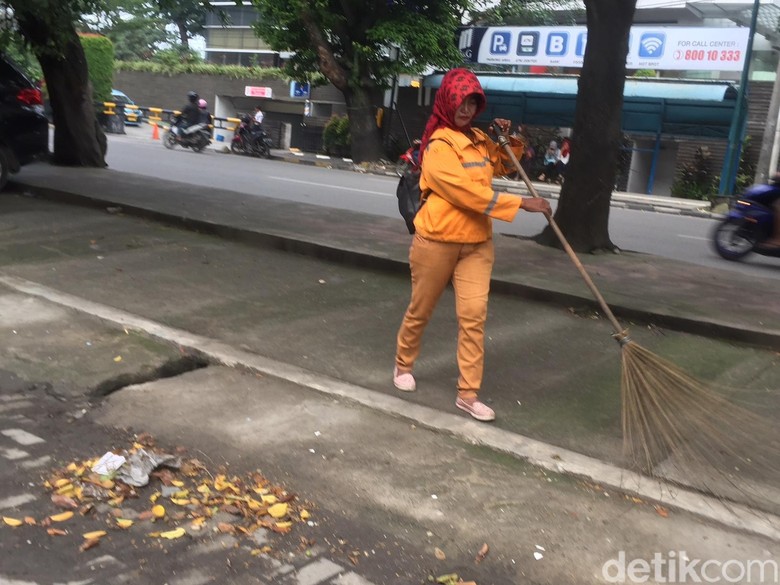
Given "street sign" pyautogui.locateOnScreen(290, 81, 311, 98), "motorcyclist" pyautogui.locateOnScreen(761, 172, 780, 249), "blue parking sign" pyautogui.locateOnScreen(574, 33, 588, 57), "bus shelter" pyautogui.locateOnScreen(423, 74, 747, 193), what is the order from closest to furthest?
1. "motorcyclist" pyautogui.locateOnScreen(761, 172, 780, 249)
2. "bus shelter" pyautogui.locateOnScreen(423, 74, 747, 193)
3. "blue parking sign" pyautogui.locateOnScreen(574, 33, 588, 57)
4. "street sign" pyautogui.locateOnScreen(290, 81, 311, 98)

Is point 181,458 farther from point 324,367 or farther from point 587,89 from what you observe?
point 587,89

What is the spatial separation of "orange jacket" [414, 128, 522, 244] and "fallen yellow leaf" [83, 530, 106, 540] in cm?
224

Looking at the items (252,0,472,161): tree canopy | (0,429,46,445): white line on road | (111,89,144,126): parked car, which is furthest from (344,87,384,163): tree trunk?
(0,429,46,445): white line on road

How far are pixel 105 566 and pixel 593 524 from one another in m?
1.96

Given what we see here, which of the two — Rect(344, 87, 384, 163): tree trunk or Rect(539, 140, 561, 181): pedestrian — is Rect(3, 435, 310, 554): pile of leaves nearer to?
Rect(539, 140, 561, 181): pedestrian

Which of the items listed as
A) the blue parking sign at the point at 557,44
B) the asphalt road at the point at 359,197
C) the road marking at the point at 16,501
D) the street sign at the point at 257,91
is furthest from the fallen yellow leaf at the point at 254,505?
the street sign at the point at 257,91

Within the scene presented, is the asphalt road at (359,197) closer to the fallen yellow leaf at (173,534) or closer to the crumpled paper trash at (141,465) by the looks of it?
the crumpled paper trash at (141,465)

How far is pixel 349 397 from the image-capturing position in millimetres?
4875

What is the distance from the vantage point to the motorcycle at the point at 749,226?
10266 mm

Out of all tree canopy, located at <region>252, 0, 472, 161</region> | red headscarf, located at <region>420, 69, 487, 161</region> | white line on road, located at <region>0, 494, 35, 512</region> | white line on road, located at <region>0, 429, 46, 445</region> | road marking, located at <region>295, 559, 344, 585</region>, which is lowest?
white line on road, located at <region>0, 494, 35, 512</region>

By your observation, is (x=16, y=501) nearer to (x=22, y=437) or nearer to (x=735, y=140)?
(x=22, y=437)

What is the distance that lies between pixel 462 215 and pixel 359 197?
35.4 feet

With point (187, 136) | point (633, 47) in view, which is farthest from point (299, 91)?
point (633, 47)

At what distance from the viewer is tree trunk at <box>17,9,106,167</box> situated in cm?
1290
